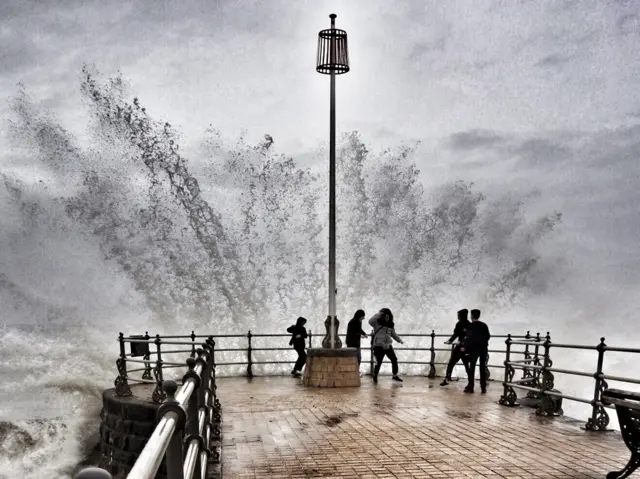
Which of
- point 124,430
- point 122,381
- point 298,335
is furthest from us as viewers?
point 298,335

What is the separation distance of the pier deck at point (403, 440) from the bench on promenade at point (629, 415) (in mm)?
789

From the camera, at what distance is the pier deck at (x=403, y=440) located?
5.16m

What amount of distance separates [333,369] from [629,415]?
7.47 metres

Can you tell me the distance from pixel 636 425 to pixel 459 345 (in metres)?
6.86

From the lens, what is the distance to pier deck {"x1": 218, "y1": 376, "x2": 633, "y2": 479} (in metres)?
5.16

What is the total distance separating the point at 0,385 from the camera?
177 ft

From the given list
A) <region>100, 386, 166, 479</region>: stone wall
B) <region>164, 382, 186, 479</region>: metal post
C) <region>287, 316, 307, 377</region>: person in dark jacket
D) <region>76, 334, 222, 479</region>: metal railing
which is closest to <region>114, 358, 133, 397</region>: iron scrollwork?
<region>100, 386, 166, 479</region>: stone wall

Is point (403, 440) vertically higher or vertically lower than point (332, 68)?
lower

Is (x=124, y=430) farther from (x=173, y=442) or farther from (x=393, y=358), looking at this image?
(x=173, y=442)

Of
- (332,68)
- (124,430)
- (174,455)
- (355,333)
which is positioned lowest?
(124,430)

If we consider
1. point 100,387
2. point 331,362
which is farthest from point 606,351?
point 100,387

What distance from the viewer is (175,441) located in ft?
6.24

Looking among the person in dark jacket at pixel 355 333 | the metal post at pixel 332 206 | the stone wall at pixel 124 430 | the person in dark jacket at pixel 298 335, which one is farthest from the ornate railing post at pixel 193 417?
the person in dark jacket at pixel 298 335

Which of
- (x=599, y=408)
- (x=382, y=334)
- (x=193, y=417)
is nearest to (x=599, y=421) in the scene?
(x=599, y=408)
